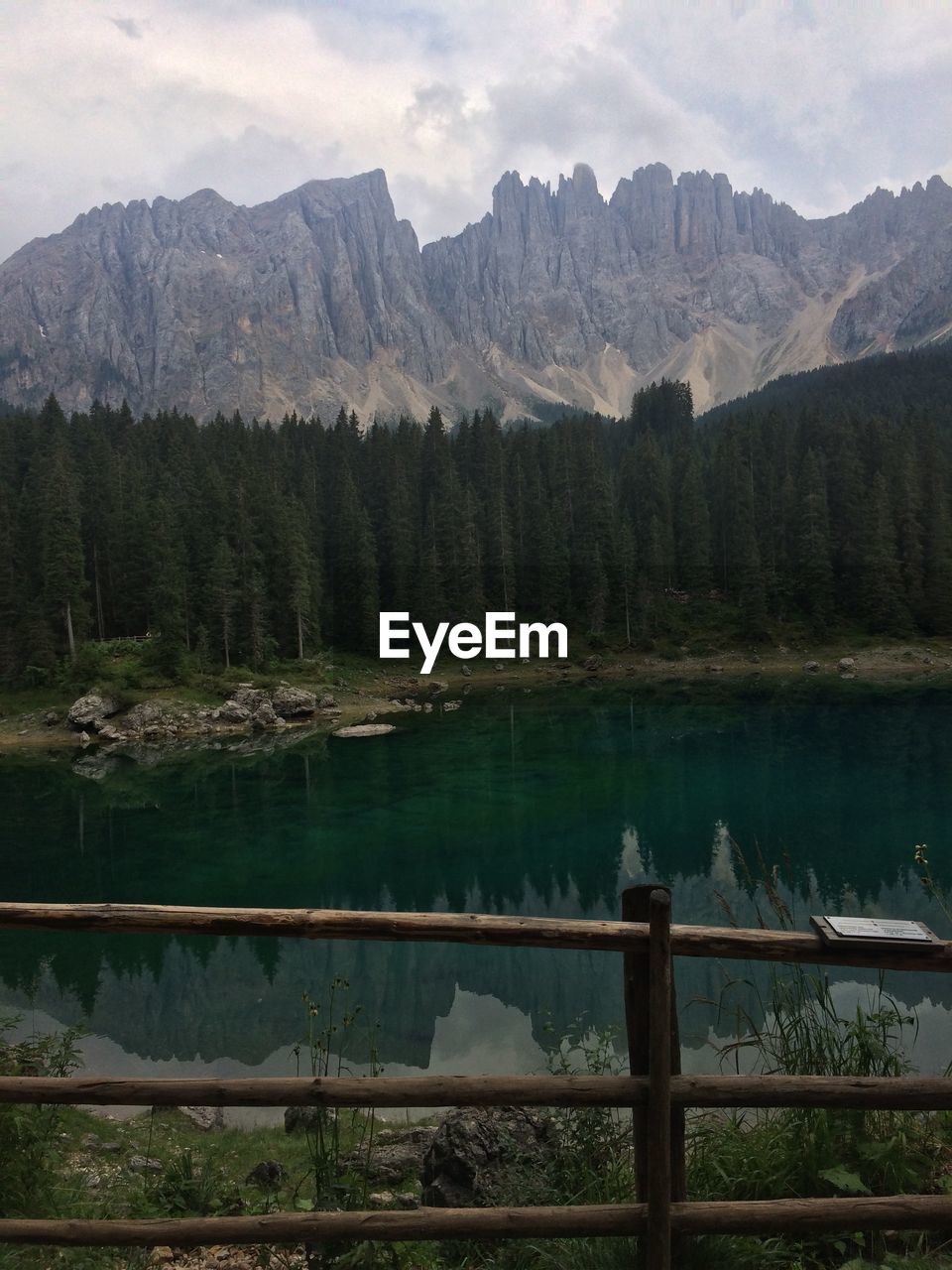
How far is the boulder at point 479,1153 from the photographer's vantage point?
712 cm

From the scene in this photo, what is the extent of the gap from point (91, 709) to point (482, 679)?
35.9 meters

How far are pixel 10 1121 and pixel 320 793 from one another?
33428 millimetres

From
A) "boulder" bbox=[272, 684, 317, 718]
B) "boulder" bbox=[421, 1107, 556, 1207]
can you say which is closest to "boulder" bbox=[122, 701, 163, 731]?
"boulder" bbox=[272, 684, 317, 718]

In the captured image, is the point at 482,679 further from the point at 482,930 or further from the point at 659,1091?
the point at 659,1091

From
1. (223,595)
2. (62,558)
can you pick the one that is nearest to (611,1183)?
(223,595)

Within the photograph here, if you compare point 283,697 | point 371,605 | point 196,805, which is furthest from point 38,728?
point 371,605

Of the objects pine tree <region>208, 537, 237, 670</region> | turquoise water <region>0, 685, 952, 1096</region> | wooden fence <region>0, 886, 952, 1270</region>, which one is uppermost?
pine tree <region>208, 537, 237, 670</region>

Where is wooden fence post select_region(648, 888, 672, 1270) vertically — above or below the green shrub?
above

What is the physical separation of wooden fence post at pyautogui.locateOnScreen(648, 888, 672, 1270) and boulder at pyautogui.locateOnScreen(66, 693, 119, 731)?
2358 inches

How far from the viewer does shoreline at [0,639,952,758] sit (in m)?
57.4

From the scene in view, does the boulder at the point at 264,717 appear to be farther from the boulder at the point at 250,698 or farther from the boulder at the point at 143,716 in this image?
the boulder at the point at 143,716

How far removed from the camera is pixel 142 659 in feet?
211

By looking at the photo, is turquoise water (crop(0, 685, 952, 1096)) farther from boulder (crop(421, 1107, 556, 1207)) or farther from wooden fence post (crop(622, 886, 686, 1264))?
wooden fence post (crop(622, 886, 686, 1264))

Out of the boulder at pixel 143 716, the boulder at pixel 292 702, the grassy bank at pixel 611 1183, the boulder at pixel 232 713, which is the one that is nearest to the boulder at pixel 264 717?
the boulder at pixel 232 713
